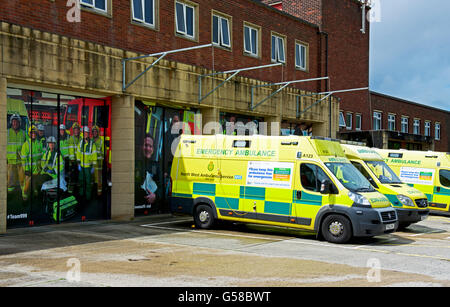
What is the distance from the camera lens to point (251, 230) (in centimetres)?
1455

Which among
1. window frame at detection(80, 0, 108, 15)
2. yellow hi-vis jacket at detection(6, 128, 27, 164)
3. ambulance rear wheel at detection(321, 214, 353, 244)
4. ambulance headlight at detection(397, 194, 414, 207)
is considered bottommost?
ambulance rear wheel at detection(321, 214, 353, 244)

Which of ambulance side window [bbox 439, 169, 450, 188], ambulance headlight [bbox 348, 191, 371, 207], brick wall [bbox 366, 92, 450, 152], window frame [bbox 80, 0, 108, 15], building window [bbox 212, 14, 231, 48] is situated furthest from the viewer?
brick wall [bbox 366, 92, 450, 152]

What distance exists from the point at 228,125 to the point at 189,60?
3386 mm

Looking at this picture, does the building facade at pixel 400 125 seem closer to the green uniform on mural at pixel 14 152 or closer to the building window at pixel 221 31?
the building window at pixel 221 31

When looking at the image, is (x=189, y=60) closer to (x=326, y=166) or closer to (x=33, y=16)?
(x=33, y=16)

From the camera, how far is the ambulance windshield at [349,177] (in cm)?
1267

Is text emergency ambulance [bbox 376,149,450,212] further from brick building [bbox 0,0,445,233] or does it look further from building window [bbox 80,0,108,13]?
building window [bbox 80,0,108,13]

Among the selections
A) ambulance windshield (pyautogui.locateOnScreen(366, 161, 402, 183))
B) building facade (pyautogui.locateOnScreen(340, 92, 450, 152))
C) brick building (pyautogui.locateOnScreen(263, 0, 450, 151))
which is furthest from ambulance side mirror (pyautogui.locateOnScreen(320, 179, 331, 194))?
building facade (pyautogui.locateOnScreen(340, 92, 450, 152))

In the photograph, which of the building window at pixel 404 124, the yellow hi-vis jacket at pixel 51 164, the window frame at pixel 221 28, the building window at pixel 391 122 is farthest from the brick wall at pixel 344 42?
the yellow hi-vis jacket at pixel 51 164

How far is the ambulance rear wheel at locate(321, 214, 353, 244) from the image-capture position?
12.1 metres

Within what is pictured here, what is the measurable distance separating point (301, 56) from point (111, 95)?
12.5 metres

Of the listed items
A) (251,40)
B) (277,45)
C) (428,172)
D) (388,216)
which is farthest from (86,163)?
(428,172)

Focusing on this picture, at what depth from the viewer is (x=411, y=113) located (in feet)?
134

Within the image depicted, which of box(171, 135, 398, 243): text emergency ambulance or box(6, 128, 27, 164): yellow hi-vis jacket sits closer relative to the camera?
box(171, 135, 398, 243): text emergency ambulance
